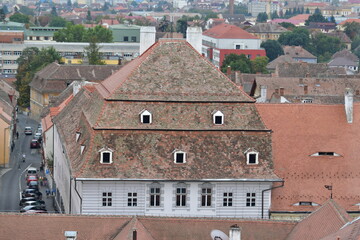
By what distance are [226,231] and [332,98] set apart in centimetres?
4838

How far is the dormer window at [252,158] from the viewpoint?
68062mm

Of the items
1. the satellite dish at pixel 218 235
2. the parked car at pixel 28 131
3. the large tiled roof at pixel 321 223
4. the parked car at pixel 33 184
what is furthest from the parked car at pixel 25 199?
the parked car at pixel 28 131

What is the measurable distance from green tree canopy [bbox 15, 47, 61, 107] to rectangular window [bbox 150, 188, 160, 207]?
98.5 m

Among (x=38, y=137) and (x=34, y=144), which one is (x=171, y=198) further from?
(x=38, y=137)

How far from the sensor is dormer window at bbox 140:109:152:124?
6794 centimetres

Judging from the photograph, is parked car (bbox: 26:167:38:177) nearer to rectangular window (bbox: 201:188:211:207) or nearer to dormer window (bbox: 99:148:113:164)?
dormer window (bbox: 99:148:113:164)

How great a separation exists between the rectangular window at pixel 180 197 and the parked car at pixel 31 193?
2296 cm

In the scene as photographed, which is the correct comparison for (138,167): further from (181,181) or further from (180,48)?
(180,48)

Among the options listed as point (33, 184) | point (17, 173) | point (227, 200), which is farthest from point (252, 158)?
point (17, 173)

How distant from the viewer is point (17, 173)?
105 metres

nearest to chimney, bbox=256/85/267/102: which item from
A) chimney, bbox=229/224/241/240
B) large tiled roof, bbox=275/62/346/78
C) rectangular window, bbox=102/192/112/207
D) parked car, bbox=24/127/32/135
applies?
large tiled roof, bbox=275/62/346/78

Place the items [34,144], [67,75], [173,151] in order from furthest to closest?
[67,75] → [34,144] → [173,151]

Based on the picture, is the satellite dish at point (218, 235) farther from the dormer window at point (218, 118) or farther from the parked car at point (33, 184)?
the parked car at point (33, 184)

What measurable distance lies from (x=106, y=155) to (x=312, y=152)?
43.9 feet
